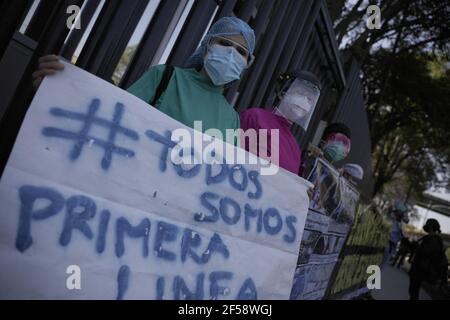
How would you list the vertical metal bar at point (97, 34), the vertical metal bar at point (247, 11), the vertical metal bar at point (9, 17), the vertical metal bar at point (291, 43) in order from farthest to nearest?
the vertical metal bar at point (291, 43)
the vertical metal bar at point (247, 11)
the vertical metal bar at point (97, 34)
the vertical metal bar at point (9, 17)

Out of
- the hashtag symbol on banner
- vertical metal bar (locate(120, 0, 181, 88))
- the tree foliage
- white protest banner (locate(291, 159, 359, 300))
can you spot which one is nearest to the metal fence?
vertical metal bar (locate(120, 0, 181, 88))

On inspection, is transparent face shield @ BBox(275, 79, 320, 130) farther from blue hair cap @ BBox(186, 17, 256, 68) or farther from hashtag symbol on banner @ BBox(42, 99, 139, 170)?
hashtag symbol on banner @ BBox(42, 99, 139, 170)

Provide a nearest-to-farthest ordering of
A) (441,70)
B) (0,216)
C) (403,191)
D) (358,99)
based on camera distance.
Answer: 1. (0,216)
2. (358,99)
3. (441,70)
4. (403,191)

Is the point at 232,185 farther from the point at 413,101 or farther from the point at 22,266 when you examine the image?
the point at 413,101

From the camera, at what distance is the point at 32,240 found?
1142mm

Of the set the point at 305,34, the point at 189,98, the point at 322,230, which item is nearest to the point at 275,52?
the point at 305,34

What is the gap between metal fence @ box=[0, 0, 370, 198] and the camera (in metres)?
1.62

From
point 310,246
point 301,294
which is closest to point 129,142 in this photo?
point 310,246

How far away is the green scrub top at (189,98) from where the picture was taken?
1702mm

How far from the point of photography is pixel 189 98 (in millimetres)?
1772

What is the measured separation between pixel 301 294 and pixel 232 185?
1285 mm

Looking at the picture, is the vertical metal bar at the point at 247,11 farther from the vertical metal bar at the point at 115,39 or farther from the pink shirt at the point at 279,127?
the pink shirt at the point at 279,127

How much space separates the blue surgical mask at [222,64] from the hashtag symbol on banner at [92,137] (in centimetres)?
62

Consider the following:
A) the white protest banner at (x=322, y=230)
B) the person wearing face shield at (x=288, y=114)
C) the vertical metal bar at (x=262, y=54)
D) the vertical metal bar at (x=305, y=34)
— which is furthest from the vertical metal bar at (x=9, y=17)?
→ the vertical metal bar at (x=305, y=34)
